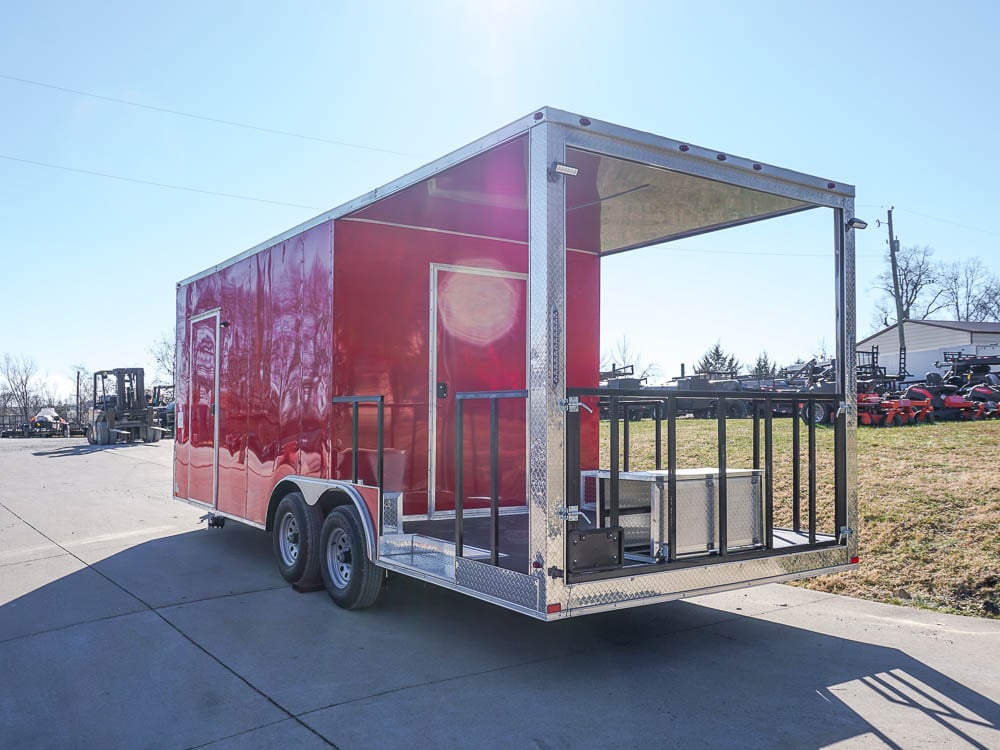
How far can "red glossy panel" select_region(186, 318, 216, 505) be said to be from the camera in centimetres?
818

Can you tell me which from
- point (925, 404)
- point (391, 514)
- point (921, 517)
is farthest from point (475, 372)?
point (925, 404)

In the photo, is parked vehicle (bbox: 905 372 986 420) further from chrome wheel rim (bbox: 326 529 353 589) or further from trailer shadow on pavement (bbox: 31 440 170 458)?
trailer shadow on pavement (bbox: 31 440 170 458)

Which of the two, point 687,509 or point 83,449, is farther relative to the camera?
point 83,449

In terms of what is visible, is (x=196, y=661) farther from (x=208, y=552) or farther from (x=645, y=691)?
(x=208, y=552)

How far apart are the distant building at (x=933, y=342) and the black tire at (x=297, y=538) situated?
3899cm

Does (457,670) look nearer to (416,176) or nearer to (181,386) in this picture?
(416,176)

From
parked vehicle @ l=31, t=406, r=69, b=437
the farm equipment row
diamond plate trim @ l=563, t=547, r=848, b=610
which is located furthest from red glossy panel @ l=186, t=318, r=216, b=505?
parked vehicle @ l=31, t=406, r=69, b=437

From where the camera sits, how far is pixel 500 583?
426cm

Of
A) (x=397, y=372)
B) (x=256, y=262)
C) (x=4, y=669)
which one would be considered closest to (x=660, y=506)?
(x=397, y=372)

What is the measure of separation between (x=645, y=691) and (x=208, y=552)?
5430 mm

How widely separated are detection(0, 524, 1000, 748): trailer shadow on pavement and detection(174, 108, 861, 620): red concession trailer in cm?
48

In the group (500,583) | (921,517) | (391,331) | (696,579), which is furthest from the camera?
(921,517)

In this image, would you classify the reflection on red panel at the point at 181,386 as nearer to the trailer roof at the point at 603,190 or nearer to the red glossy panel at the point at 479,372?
the trailer roof at the point at 603,190

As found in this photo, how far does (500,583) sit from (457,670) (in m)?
0.72
